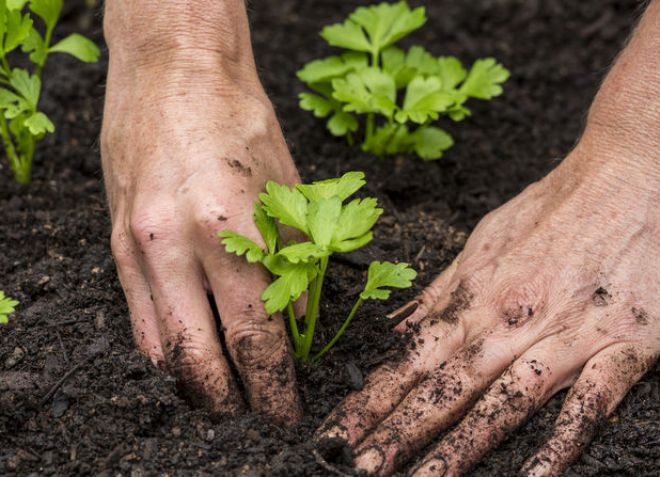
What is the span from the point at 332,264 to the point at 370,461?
2.84ft

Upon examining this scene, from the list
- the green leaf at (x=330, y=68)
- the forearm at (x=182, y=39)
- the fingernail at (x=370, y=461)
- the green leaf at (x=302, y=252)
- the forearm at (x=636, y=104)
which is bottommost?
the fingernail at (x=370, y=461)

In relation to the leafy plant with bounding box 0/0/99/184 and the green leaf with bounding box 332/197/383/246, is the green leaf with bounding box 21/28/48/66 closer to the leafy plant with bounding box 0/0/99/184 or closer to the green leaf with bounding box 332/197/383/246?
the leafy plant with bounding box 0/0/99/184

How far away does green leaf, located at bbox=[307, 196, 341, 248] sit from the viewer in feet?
7.66

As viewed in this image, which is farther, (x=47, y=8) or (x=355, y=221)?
(x=47, y=8)

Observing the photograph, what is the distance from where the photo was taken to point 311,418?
2518mm

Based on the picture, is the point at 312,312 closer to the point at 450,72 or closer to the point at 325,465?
the point at 325,465

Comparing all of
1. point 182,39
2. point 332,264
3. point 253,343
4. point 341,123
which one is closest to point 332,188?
point 253,343

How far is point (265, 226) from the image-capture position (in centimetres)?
243

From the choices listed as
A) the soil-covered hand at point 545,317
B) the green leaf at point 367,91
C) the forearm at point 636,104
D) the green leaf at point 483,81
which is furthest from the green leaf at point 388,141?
the forearm at point 636,104

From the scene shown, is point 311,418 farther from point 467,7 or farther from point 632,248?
point 467,7

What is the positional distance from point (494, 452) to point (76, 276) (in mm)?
1490

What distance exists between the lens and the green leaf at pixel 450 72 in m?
3.63

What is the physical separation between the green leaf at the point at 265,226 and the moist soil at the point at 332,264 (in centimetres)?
45

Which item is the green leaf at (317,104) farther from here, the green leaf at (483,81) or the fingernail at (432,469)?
the fingernail at (432,469)
